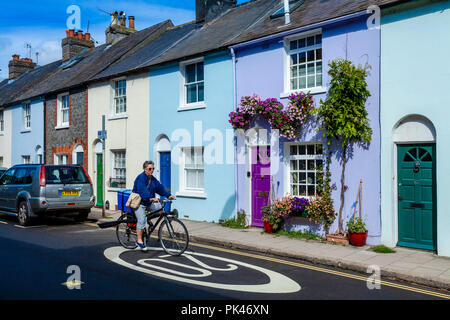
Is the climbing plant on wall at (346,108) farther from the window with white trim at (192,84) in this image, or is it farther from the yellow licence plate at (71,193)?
the yellow licence plate at (71,193)

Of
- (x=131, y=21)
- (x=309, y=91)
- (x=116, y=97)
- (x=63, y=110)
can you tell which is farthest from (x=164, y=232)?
(x=131, y=21)

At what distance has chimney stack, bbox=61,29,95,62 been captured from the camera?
26.3 m

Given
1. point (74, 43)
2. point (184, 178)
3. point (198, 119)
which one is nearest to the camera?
point (198, 119)

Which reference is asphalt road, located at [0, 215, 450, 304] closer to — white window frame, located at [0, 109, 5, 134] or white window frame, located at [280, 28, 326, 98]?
white window frame, located at [280, 28, 326, 98]

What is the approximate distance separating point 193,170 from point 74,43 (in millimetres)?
17040

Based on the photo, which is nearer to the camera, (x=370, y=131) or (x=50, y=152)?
(x=370, y=131)

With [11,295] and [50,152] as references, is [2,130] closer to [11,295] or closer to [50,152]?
[50,152]

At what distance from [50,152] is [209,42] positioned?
10.9 metres

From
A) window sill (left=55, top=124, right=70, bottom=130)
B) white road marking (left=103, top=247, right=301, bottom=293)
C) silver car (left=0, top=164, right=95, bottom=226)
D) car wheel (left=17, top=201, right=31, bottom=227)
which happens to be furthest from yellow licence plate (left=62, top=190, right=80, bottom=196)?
window sill (left=55, top=124, right=70, bottom=130)

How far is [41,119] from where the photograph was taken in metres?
21.1

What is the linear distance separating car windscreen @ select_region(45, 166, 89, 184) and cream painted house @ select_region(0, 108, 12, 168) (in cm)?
1365

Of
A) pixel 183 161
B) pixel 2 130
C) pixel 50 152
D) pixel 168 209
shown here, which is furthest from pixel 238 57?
pixel 2 130

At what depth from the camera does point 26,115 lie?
2288cm

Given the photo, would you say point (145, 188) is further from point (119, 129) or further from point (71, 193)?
point (119, 129)
